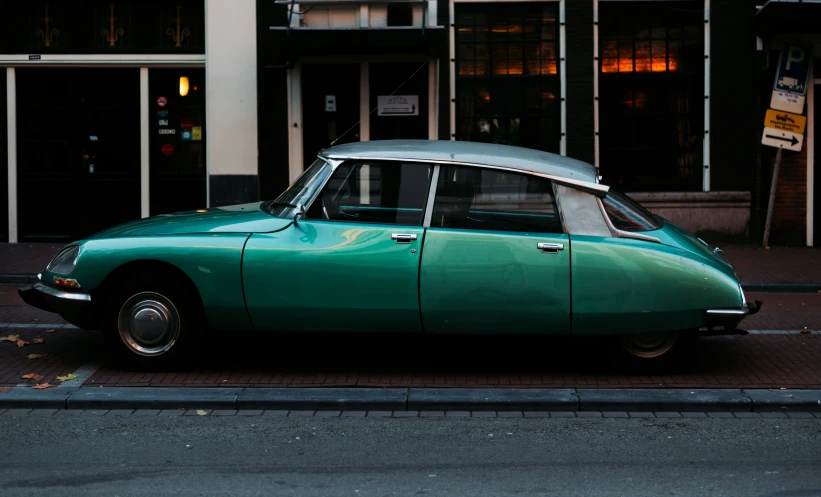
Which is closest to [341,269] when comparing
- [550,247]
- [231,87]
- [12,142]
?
[550,247]

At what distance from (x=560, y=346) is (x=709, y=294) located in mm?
1519

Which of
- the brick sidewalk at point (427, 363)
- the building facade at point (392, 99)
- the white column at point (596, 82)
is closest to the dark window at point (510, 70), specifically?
the building facade at point (392, 99)

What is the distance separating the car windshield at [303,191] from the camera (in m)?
7.27

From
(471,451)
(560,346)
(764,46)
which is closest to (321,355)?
(560,346)

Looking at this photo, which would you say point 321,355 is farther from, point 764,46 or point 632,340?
point 764,46

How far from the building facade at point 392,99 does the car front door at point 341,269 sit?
8.47m

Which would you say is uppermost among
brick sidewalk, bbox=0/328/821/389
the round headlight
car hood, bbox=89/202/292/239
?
car hood, bbox=89/202/292/239

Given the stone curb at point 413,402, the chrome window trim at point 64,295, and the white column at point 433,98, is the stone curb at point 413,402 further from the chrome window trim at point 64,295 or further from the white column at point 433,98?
the white column at point 433,98

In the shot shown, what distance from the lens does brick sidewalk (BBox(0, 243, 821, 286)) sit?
488 inches

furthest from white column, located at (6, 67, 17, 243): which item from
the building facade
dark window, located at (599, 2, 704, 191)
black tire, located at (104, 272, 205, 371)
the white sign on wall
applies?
black tire, located at (104, 272, 205, 371)

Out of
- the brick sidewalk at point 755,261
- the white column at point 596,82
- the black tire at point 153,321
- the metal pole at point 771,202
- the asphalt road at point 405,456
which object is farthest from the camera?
the white column at point 596,82

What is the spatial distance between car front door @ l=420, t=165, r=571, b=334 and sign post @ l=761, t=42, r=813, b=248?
29.5ft

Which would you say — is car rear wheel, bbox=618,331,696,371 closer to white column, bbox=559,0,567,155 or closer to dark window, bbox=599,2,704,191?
white column, bbox=559,0,567,155

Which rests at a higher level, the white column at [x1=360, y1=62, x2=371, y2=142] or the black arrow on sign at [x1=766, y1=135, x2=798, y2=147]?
the white column at [x1=360, y1=62, x2=371, y2=142]
